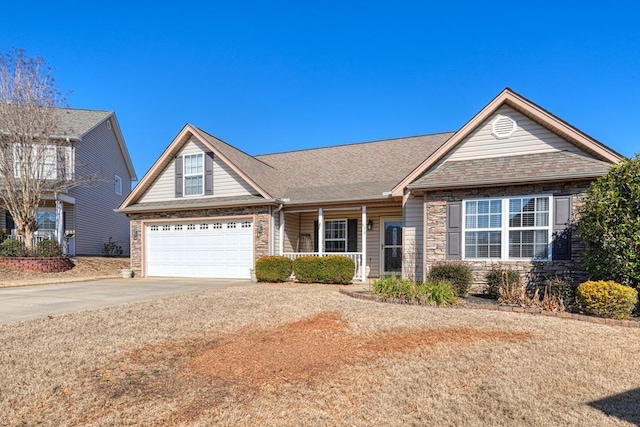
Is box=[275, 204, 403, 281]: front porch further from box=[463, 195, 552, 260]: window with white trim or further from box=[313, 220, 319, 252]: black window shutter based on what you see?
box=[463, 195, 552, 260]: window with white trim

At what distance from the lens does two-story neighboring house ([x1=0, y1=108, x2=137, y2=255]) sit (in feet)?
63.2

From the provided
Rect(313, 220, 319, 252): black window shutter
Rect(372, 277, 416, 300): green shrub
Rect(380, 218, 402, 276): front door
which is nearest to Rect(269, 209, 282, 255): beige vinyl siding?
Rect(313, 220, 319, 252): black window shutter

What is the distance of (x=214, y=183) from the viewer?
1527 cm

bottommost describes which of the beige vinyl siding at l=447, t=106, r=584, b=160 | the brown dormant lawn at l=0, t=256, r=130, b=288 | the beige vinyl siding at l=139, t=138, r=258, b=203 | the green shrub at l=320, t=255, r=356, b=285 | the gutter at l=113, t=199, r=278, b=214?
the brown dormant lawn at l=0, t=256, r=130, b=288

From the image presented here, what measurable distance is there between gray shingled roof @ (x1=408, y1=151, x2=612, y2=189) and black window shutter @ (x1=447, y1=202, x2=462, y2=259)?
683 millimetres

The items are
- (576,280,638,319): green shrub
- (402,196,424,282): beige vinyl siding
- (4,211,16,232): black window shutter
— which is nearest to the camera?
(576,280,638,319): green shrub

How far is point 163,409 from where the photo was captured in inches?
136

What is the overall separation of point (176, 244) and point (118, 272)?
4.63 metres

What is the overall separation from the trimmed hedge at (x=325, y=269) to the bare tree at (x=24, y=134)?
42.2ft

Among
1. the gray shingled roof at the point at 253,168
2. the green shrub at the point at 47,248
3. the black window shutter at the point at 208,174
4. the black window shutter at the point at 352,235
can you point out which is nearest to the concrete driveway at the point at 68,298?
the black window shutter at the point at 208,174

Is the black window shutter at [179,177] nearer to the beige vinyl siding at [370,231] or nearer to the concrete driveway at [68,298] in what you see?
the concrete driveway at [68,298]

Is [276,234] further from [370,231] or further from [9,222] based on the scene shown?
[9,222]

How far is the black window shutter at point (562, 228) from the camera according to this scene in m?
9.46

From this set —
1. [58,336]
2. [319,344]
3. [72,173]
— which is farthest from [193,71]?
[319,344]
